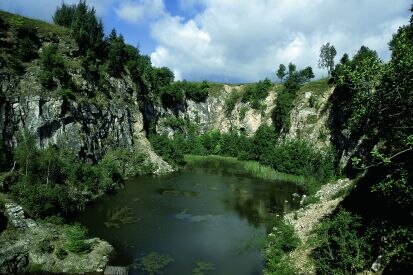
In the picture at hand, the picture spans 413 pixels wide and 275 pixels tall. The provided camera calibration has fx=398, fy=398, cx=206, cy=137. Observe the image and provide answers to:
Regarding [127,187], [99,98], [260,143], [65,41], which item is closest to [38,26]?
[65,41]

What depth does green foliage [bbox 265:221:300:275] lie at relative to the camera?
3706 cm

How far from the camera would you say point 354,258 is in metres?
30.0

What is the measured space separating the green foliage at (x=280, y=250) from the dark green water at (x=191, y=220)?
188cm

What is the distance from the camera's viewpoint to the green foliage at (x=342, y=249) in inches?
1197

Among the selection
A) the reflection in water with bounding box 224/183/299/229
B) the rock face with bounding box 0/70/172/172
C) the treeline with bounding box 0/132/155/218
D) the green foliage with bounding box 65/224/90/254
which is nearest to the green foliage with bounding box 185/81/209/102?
the rock face with bounding box 0/70/172/172

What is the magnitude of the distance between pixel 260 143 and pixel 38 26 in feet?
205

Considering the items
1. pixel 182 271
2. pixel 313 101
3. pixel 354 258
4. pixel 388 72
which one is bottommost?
pixel 182 271

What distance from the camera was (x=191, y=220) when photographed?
58.0 metres

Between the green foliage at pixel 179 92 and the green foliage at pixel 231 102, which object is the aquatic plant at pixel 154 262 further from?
the green foliage at pixel 231 102

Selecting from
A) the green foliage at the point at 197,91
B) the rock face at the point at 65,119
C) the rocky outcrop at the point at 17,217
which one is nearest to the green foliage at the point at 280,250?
the rocky outcrop at the point at 17,217

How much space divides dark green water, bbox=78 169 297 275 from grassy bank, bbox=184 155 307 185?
5480 millimetres

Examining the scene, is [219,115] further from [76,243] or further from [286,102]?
[76,243]

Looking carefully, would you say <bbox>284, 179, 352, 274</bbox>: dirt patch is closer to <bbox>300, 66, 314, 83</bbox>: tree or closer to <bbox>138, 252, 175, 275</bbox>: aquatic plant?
<bbox>138, 252, 175, 275</bbox>: aquatic plant

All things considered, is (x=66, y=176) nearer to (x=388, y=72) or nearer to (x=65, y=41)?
(x=65, y=41)
